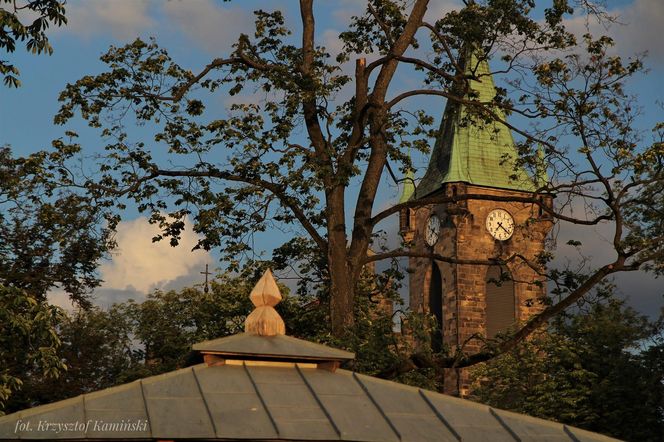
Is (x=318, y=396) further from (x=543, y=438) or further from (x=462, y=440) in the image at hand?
(x=543, y=438)

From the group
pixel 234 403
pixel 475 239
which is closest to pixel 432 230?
pixel 475 239

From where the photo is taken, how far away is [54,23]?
42.3 feet

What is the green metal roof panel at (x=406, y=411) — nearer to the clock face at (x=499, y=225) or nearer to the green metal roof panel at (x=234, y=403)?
the green metal roof panel at (x=234, y=403)

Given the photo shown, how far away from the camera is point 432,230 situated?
2331 inches

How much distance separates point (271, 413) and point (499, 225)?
48325mm

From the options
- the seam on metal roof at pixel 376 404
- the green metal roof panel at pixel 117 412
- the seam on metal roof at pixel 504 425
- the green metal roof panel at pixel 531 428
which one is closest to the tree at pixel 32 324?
the green metal roof panel at pixel 117 412

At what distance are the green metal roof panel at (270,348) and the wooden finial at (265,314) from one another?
2.9 inches

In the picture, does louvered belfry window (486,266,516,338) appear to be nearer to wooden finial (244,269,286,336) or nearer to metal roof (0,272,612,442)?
wooden finial (244,269,286,336)

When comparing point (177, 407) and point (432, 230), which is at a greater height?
point (432, 230)

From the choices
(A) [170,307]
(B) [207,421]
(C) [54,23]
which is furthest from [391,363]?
(A) [170,307]

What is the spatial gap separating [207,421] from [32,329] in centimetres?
709

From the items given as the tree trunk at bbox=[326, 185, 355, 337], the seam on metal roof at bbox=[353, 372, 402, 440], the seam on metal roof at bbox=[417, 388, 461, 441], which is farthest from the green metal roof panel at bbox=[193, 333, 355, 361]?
the tree trunk at bbox=[326, 185, 355, 337]

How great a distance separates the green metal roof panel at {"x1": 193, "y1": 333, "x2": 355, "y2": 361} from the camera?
1024cm

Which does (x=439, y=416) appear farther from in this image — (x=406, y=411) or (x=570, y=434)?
(x=570, y=434)
